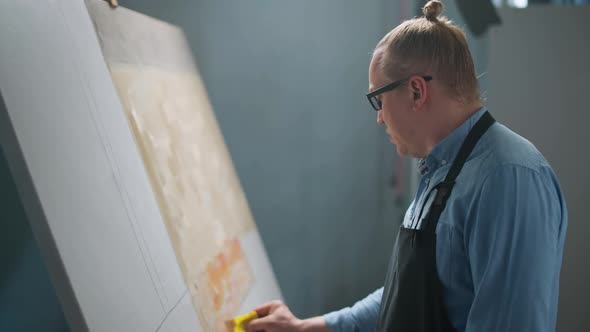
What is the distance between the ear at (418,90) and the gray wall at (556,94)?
1306mm

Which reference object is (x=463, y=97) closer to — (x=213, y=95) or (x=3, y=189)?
(x=3, y=189)

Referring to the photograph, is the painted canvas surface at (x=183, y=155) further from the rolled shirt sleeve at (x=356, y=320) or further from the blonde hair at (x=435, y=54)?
the blonde hair at (x=435, y=54)

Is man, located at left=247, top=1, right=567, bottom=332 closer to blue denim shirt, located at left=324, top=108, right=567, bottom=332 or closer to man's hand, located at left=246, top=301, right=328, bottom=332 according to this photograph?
blue denim shirt, located at left=324, top=108, right=567, bottom=332

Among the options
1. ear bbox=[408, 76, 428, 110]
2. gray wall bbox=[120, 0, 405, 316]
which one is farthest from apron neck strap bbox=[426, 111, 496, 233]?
gray wall bbox=[120, 0, 405, 316]

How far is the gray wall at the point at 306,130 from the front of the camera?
6.46 feet

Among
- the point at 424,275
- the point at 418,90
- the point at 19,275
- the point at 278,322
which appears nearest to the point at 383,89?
the point at 418,90

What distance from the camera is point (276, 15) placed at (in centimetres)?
→ 217

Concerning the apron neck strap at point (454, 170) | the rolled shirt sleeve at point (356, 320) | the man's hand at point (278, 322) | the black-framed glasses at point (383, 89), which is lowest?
the rolled shirt sleeve at point (356, 320)

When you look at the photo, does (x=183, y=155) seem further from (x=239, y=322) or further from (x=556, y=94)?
(x=556, y=94)

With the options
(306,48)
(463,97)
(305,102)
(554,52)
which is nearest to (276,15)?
(306,48)

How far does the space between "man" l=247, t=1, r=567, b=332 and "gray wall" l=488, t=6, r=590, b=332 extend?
4.11 ft

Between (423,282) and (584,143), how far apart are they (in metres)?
1.56

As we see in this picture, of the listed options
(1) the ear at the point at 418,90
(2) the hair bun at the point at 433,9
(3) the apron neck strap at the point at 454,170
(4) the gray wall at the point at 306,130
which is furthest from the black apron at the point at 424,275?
(4) the gray wall at the point at 306,130

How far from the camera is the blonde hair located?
0.97m
